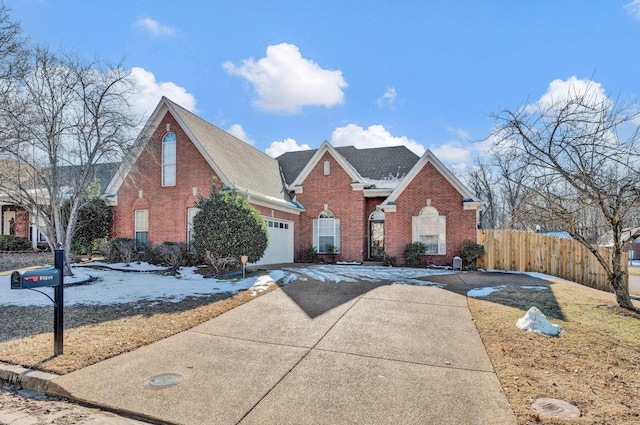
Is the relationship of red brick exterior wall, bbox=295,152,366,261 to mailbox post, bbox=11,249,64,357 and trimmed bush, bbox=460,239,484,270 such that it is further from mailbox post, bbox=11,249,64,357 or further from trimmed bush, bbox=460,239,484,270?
mailbox post, bbox=11,249,64,357

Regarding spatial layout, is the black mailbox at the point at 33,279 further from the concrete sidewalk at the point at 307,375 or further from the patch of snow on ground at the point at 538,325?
the patch of snow on ground at the point at 538,325

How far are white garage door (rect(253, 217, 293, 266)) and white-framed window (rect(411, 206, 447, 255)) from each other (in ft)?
21.0

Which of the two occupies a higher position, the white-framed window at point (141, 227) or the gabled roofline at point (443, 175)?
the gabled roofline at point (443, 175)

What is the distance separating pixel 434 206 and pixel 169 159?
494 inches

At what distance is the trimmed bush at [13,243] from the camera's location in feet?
61.9

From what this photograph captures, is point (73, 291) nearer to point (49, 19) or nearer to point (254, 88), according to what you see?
point (49, 19)

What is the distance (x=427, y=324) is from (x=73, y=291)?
30.5 feet

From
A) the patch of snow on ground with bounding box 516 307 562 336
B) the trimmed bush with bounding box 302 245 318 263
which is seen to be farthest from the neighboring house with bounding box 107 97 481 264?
the patch of snow on ground with bounding box 516 307 562 336

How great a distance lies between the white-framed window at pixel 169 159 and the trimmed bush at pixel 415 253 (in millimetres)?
11287

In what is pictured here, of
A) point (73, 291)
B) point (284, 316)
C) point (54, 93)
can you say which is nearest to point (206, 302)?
point (284, 316)

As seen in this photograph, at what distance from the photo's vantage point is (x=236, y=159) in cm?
1819

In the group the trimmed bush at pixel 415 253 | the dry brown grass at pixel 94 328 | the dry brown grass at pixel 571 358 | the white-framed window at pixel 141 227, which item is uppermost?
the white-framed window at pixel 141 227

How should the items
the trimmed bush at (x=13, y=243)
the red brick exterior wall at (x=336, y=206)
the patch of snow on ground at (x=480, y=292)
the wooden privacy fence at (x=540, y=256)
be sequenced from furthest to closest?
the red brick exterior wall at (x=336, y=206), the trimmed bush at (x=13, y=243), the wooden privacy fence at (x=540, y=256), the patch of snow on ground at (x=480, y=292)

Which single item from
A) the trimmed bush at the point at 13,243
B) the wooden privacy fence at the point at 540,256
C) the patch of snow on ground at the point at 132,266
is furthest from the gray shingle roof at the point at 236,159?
the trimmed bush at the point at 13,243
